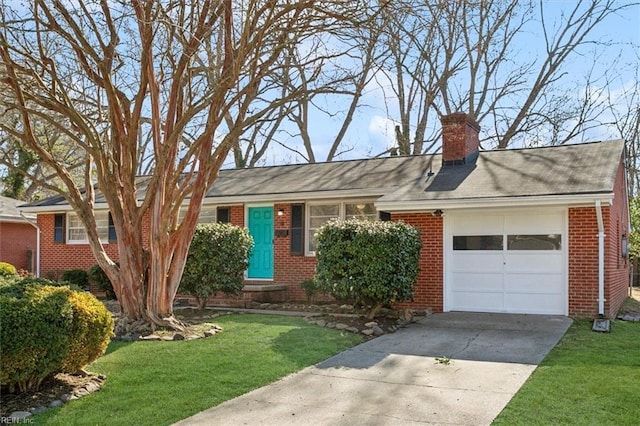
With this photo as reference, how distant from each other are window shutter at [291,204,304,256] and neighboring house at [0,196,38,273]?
1018 cm

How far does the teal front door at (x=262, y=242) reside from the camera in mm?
14062

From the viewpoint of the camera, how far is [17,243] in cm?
1973

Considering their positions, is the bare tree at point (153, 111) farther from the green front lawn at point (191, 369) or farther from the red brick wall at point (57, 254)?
the red brick wall at point (57, 254)

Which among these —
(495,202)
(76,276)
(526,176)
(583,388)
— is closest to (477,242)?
(495,202)

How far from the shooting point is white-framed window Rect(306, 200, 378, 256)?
13156mm

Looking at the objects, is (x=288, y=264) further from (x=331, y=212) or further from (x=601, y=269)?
(x=601, y=269)

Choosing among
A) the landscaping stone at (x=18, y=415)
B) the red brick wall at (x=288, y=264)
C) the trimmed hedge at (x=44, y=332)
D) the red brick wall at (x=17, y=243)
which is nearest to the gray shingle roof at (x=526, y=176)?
the red brick wall at (x=288, y=264)

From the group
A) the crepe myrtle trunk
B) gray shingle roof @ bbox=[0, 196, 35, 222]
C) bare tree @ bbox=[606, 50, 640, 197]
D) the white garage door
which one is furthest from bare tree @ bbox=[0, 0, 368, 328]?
bare tree @ bbox=[606, 50, 640, 197]

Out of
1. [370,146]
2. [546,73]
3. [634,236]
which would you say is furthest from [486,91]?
[634,236]

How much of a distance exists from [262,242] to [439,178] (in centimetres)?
466

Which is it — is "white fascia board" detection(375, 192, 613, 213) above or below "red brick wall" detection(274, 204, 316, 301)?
above

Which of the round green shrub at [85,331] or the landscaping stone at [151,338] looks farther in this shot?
the landscaping stone at [151,338]

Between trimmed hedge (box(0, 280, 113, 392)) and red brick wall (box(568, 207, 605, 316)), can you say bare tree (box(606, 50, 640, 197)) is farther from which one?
trimmed hedge (box(0, 280, 113, 392))

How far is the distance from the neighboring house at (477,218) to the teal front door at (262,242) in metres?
0.03
